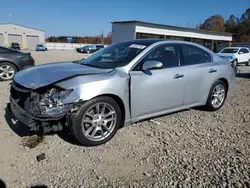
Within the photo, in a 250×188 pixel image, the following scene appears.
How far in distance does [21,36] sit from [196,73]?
201 ft

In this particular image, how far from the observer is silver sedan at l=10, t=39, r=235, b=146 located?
2.80 meters

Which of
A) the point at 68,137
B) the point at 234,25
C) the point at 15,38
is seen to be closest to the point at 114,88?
the point at 68,137

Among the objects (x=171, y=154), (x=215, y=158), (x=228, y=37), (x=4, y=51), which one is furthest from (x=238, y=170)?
(x=228, y=37)

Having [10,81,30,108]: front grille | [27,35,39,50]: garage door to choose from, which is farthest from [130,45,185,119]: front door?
[27,35,39,50]: garage door

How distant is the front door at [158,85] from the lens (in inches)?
130

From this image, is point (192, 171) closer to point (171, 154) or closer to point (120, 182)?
point (171, 154)

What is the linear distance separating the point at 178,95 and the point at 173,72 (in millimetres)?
446

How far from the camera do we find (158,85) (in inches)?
138

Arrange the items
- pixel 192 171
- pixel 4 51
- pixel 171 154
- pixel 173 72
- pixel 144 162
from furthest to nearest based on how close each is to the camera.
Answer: pixel 4 51 → pixel 173 72 → pixel 171 154 → pixel 144 162 → pixel 192 171

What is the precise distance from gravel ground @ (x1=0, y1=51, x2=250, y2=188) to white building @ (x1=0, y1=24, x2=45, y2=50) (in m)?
56.5

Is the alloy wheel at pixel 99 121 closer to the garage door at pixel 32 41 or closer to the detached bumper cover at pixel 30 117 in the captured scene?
the detached bumper cover at pixel 30 117

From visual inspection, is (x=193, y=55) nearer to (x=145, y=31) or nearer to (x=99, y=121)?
(x=99, y=121)

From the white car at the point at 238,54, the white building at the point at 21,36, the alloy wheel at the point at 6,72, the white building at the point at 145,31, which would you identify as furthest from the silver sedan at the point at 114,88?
the white building at the point at 21,36

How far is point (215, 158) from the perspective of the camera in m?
2.87
